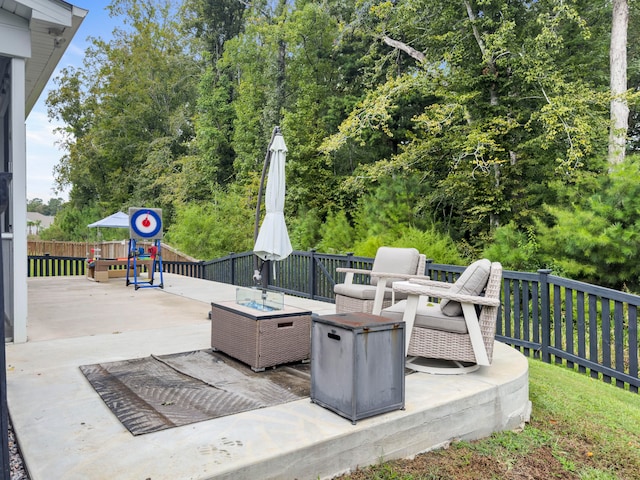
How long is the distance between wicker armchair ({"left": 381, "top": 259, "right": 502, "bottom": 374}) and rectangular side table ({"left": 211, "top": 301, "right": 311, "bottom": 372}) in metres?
0.81

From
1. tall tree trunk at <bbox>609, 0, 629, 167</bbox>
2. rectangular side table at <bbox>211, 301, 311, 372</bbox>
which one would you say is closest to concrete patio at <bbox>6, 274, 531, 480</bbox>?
rectangular side table at <bbox>211, 301, 311, 372</bbox>

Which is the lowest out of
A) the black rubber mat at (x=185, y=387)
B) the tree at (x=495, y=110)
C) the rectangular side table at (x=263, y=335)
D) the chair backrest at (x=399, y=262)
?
the black rubber mat at (x=185, y=387)

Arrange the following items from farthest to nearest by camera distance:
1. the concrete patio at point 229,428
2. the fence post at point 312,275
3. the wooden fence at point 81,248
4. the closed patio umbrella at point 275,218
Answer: the wooden fence at point 81,248 → the fence post at point 312,275 → the closed patio umbrella at point 275,218 → the concrete patio at point 229,428

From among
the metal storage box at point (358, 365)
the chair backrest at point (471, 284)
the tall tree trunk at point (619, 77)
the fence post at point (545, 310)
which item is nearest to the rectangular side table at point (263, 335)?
the metal storage box at point (358, 365)

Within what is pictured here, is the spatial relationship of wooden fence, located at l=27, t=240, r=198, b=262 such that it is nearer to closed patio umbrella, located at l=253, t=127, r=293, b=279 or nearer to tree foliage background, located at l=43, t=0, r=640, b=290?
tree foliage background, located at l=43, t=0, r=640, b=290

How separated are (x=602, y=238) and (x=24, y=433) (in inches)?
281

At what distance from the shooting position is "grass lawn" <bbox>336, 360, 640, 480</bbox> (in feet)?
7.47

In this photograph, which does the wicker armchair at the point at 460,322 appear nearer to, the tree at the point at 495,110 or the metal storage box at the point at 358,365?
the metal storage box at the point at 358,365

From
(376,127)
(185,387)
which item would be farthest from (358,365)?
(376,127)

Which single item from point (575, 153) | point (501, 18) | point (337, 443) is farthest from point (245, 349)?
point (501, 18)

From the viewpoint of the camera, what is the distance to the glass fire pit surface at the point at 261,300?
350 centimetres

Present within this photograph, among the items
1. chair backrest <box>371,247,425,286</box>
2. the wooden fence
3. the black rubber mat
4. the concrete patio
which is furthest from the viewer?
the wooden fence

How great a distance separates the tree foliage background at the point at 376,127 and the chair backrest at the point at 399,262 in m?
3.59

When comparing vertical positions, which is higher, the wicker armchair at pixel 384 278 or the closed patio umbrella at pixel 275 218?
the closed patio umbrella at pixel 275 218
